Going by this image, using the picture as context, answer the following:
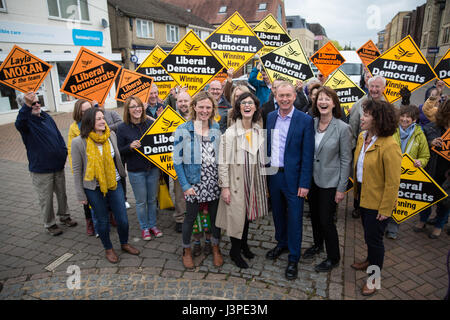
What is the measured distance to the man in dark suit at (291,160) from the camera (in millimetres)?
3678

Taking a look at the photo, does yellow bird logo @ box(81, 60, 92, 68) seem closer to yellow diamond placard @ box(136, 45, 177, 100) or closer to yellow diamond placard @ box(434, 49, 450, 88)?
yellow diamond placard @ box(136, 45, 177, 100)

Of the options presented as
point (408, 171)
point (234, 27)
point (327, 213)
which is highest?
point (234, 27)

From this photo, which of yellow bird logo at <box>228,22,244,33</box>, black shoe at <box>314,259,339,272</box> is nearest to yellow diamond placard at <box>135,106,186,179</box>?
black shoe at <box>314,259,339,272</box>

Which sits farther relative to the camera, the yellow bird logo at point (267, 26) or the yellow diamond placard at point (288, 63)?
the yellow bird logo at point (267, 26)

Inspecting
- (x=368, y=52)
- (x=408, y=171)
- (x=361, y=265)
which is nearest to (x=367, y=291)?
(x=361, y=265)

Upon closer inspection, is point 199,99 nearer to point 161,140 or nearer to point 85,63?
point 161,140

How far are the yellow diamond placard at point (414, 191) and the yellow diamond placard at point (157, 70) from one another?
16.1 ft

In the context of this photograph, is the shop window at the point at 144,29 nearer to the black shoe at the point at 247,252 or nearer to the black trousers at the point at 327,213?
the black shoe at the point at 247,252

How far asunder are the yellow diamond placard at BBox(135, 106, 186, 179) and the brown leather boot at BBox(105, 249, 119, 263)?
4.61 feet

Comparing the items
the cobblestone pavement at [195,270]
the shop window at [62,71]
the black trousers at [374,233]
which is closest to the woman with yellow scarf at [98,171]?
the cobblestone pavement at [195,270]

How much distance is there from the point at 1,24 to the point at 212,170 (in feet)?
49.8

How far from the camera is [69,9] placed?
17141mm

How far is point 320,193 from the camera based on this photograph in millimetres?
3797

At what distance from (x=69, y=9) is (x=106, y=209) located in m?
17.5
